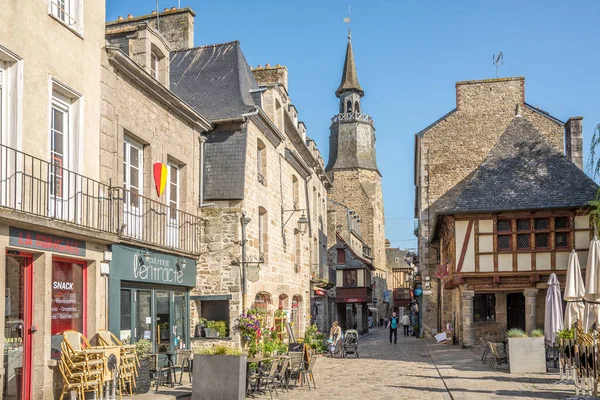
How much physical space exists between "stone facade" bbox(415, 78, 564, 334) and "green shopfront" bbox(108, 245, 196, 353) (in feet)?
64.9

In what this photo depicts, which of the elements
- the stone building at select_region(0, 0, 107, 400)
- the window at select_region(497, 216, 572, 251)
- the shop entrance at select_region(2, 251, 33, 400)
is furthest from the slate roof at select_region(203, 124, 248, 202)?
the window at select_region(497, 216, 572, 251)

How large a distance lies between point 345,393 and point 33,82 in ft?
23.7

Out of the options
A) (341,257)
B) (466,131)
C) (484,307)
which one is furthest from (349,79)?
(484,307)

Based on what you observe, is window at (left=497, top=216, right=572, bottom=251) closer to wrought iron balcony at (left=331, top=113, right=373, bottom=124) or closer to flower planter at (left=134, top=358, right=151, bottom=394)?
flower planter at (left=134, top=358, right=151, bottom=394)

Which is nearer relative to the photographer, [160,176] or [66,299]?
[66,299]

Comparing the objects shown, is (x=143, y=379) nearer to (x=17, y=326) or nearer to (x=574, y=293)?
(x=17, y=326)

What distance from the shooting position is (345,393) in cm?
1243

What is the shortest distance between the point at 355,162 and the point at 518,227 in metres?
37.8

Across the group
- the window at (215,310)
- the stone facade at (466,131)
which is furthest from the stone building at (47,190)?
the stone facade at (466,131)

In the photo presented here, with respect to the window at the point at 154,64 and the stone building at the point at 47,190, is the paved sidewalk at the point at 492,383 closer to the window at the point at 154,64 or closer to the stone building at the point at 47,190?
the stone building at the point at 47,190

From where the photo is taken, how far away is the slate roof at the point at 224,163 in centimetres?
1609

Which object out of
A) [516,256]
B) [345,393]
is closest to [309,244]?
[516,256]

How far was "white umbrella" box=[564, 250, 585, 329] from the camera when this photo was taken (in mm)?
14367

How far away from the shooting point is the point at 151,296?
13336mm
